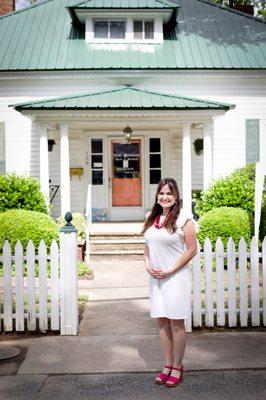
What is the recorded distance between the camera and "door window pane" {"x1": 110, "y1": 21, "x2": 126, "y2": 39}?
15422 mm

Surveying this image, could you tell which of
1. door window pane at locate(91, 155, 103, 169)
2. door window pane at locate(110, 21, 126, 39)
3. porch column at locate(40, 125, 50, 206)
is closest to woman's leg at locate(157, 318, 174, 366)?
porch column at locate(40, 125, 50, 206)

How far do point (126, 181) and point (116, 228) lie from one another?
111 inches

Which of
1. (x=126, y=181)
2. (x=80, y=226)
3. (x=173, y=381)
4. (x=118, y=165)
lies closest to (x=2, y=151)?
(x=118, y=165)

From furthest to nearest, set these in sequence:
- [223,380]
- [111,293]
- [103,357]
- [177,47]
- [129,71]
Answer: [177,47] → [129,71] → [111,293] → [103,357] → [223,380]

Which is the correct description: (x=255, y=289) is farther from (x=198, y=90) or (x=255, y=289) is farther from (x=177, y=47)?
(x=177, y=47)

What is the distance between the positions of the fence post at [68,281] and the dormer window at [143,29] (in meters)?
11.5

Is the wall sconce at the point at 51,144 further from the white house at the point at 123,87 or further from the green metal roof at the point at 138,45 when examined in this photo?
the green metal roof at the point at 138,45

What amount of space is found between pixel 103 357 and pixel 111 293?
3.21 meters

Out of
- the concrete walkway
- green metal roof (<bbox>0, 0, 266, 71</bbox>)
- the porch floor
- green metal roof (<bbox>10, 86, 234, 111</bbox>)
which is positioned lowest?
the concrete walkway

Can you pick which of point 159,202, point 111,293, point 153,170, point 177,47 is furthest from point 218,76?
point 159,202

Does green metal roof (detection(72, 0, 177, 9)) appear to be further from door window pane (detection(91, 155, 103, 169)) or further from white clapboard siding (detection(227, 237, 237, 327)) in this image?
white clapboard siding (detection(227, 237, 237, 327))

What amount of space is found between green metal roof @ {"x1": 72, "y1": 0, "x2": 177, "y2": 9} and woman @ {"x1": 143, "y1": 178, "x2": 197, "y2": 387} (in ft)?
39.8

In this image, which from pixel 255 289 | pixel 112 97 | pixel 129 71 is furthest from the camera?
pixel 129 71

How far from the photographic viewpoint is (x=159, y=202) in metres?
4.30
